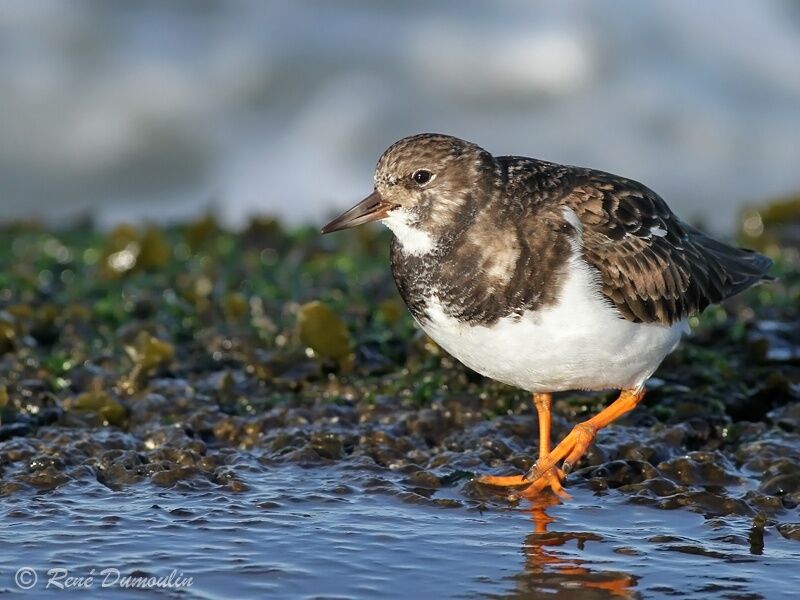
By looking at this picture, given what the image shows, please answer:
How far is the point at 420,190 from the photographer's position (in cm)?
491

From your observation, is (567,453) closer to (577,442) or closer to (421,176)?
(577,442)

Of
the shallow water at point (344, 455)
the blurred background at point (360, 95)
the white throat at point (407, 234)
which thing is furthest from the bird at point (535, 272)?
the blurred background at point (360, 95)

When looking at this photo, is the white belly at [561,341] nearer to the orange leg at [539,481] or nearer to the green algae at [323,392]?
the orange leg at [539,481]

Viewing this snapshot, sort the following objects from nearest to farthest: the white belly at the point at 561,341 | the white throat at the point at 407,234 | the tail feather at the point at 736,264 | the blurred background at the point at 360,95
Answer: the white belly at the point at 561,341 → the white throat at the point at 407,234 → the tail feather at the point at 736,264 → the blurred background at the point at 360,95

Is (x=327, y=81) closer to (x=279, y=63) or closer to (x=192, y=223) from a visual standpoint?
(x=279, y=63)

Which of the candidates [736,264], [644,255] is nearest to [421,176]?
[644,255]

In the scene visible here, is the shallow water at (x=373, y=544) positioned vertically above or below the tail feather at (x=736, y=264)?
below

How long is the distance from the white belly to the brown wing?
0.35 feet

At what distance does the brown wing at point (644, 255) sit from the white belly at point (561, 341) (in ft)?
0.35

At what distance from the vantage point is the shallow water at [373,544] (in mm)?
4008

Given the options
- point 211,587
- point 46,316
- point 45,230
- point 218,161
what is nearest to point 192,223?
point 45,230

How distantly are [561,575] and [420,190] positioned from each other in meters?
1.66

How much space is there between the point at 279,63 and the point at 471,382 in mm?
7782

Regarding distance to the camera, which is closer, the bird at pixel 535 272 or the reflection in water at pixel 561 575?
the reflection in water at pixel 561 575
